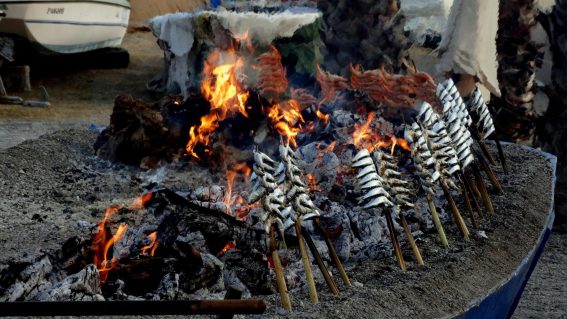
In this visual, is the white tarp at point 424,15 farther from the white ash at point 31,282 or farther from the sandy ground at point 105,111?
the white ash at point 31,282

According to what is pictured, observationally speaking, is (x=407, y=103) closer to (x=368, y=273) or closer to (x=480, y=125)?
(x=480, y=125)

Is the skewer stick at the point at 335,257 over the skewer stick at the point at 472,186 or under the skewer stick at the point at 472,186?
over

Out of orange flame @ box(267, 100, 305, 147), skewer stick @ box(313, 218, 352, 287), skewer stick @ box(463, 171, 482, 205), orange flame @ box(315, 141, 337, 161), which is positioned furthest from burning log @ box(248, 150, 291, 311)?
orange flame @ box(267, 100, 305, 147)

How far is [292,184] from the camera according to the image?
359 centimetres

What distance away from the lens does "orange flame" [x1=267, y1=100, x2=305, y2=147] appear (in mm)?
6215

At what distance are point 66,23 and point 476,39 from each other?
Result: 701 centimetres

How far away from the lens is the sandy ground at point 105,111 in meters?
5.95

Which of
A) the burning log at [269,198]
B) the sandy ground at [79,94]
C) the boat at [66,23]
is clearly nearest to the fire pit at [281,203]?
the burning log at [269,198]

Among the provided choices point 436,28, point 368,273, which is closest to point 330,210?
point 368,273

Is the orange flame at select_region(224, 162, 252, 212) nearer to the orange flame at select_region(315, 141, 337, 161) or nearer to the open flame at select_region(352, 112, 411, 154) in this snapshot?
the orange flame at select_region(315, 141, 337, 161)

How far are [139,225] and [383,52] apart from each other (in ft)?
11.6

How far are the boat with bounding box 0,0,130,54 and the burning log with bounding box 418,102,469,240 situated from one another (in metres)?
9.33

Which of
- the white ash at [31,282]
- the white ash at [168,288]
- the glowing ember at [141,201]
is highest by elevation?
the white ash at [168,288]

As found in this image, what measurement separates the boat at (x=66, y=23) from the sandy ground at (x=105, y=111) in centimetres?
55
